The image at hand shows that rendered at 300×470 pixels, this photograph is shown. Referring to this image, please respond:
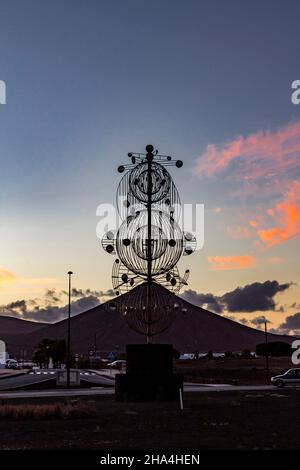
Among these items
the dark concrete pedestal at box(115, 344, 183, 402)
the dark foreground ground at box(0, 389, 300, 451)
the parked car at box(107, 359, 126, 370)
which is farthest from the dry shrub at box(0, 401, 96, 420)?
the parked car at box(107, 359, 126, 370)

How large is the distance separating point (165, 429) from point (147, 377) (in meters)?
12.3

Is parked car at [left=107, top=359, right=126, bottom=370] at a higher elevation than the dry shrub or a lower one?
lower

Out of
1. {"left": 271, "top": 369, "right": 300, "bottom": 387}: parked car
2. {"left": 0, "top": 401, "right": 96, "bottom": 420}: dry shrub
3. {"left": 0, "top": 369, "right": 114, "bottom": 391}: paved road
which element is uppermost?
{"left": 0, "top": 401, "right": 96, "bottom": 420}: dry shrub

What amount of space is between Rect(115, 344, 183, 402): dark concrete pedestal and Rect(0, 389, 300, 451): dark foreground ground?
2.16 metres

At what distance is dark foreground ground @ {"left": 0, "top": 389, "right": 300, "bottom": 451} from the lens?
16.8 m

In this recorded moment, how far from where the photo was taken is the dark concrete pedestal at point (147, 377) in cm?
3234

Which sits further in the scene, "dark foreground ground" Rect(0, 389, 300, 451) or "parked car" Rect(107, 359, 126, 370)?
"parked car" Rect(107, 359, 126, 370)

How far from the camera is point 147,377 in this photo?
107ft

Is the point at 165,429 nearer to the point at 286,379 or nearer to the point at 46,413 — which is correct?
the point at 46,413

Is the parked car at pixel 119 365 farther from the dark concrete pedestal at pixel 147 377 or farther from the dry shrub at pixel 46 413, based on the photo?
the dry shrub at pixel 46 413

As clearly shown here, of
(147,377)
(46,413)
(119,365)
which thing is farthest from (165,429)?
(119,365)

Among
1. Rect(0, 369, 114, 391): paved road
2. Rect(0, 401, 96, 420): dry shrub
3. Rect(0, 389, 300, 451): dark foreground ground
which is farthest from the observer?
Rect(0, 369, 114, 391): paved road

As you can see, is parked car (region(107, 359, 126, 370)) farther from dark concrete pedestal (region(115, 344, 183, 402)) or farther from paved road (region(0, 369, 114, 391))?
dark concrete pedestal (region(115, 344, 183, 402))
